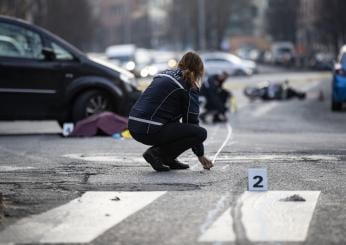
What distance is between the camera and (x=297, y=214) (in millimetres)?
7953

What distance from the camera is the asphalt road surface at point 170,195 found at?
723cm

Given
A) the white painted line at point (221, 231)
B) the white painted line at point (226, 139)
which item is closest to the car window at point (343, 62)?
the white painted line at point (226, 139)

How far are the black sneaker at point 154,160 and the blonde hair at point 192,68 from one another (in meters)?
0.81

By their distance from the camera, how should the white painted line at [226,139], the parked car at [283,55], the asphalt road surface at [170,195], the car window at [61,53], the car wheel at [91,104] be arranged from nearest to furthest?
the asphalt road surface at [170,195], the white painted line at [226,139], the car window at [61,53], the car wheel at [91,104], the parked car at [283,55]

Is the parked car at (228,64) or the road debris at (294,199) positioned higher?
the road debris at (294,199)

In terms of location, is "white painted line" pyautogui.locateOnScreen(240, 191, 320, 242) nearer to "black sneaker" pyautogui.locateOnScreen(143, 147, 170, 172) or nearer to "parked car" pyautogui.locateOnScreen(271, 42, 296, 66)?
"black sneaker" pyautogui.locateOnScreen(143, 147, 170, 172)

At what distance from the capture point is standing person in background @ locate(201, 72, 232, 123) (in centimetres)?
2258

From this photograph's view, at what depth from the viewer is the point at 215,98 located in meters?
22.7

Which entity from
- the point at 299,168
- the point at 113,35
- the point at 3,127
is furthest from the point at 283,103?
the point at 113,35

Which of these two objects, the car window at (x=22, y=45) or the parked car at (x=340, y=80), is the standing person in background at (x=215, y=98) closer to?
the parked car at (x=340, y=80)

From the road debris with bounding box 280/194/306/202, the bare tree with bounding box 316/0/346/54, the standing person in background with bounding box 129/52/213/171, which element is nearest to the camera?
the road debris with bounding box 280/194/306/202

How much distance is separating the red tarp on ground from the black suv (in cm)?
83

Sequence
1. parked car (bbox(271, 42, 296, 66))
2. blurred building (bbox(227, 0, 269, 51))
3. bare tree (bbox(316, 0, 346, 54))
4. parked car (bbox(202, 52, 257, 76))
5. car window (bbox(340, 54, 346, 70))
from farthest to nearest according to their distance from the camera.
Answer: blurred building (bbox(227, 0, 269, 51)) < parked car (bbox(271, 42, 296, 66)) < bare tree (bbox(316, 0, 346, 54)) < parked car (bbox(202, 52, 257, 76)) < car window (bbox(340, 54, 346, 70))

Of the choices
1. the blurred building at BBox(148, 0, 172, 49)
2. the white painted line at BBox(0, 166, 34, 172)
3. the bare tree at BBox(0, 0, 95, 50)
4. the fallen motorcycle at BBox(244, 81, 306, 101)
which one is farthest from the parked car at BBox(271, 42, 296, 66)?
the white painted line at BBox(0, 166, 34, 172)
